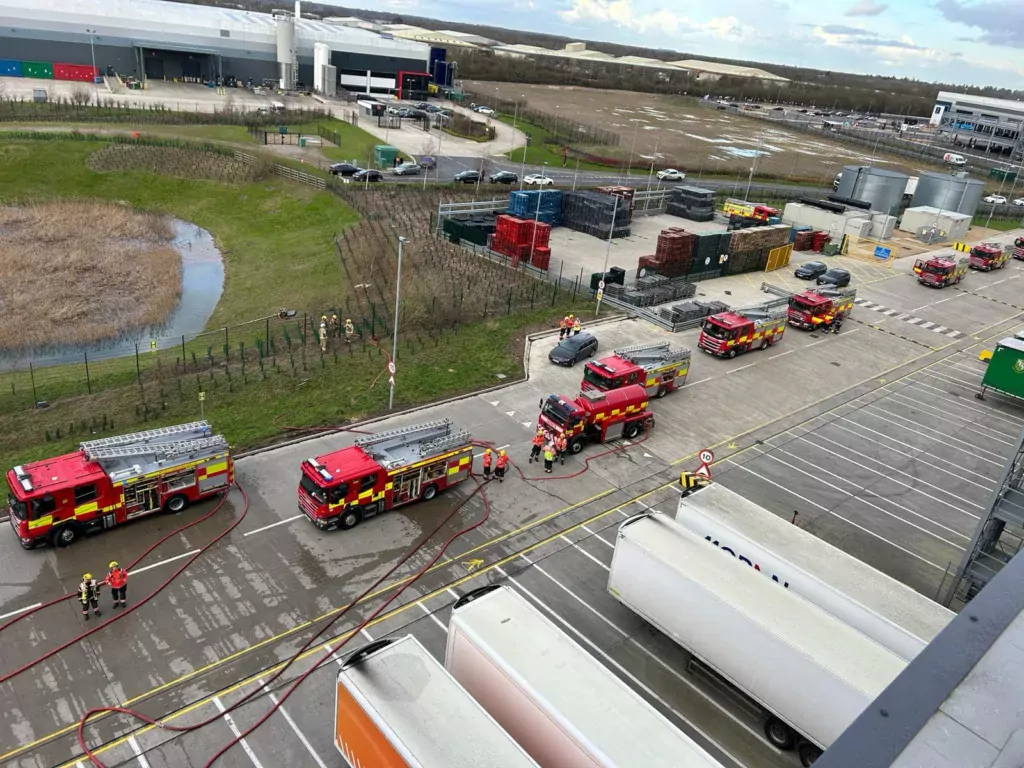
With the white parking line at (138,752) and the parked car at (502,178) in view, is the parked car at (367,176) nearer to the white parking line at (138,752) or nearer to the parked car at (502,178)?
the parked car at (502,178)

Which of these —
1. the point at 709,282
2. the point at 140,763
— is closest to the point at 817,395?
the point at 709,282

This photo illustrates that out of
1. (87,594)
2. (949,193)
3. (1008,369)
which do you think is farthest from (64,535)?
(949,193)

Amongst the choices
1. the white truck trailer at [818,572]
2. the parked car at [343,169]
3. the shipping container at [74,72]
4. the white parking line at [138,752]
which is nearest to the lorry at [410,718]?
the white parking line at [138,752]

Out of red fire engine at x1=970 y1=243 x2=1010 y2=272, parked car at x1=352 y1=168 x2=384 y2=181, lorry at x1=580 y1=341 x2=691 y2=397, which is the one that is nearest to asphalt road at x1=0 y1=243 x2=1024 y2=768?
lorry at x1=580 y1=341 x2=691 y2=397

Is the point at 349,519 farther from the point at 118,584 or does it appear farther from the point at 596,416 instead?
the point at 596,416

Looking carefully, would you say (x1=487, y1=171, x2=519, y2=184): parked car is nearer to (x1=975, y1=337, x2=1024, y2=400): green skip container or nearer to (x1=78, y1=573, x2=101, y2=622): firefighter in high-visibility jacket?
(x1=975, y1=337, x2=1024, y2=400): green skip container

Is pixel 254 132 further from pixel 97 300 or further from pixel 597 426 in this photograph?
pixel 597 426
